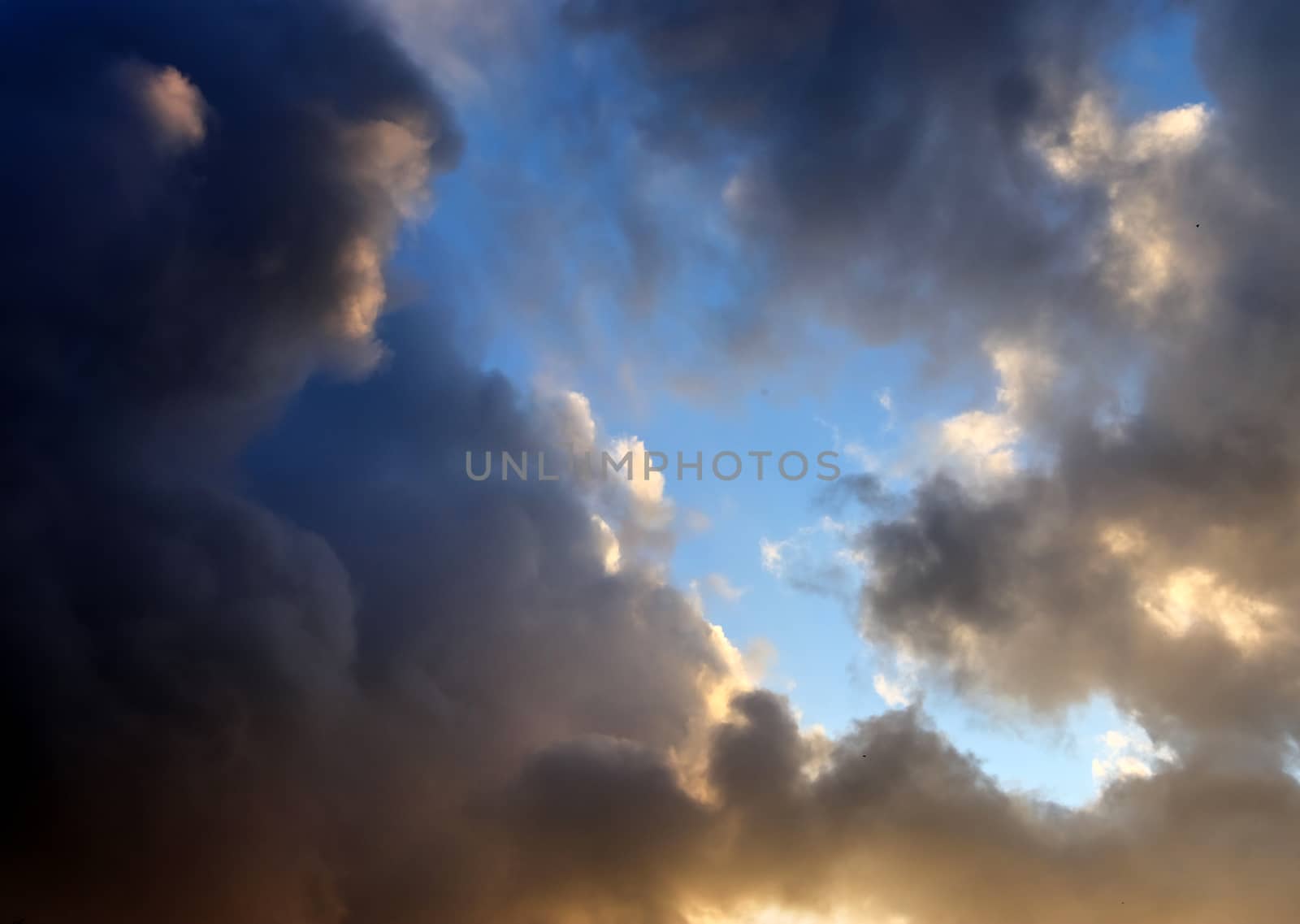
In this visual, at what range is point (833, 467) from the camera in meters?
115

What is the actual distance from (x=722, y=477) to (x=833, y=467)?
16.1 metres

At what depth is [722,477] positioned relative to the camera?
11512 cm
